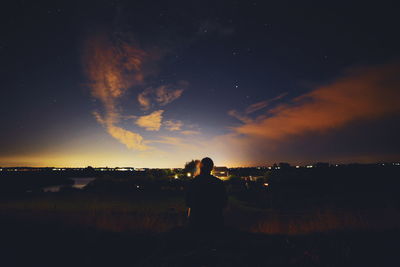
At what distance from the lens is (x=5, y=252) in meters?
6.75

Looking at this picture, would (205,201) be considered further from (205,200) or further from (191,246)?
(191,246)

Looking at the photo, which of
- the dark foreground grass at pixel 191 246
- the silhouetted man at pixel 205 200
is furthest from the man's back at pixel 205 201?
the dark foreground grass at pixel 191 246

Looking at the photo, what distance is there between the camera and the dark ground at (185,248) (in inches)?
116

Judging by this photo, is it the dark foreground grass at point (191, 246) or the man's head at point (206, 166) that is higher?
the man's head at point (206, 166)

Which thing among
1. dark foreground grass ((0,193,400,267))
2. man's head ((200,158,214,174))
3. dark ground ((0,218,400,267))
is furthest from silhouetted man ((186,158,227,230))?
dark ground ((0,218,400,267))

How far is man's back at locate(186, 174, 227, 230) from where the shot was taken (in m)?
3.81

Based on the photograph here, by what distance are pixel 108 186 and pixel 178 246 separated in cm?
3901

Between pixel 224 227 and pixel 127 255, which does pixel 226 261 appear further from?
pixel 127 255

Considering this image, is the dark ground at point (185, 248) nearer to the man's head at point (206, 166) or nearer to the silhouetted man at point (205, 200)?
the silhouetted man at point (205, 200)

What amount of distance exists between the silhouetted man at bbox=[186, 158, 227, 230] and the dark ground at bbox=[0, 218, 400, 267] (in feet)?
1.60

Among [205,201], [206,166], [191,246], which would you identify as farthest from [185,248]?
[206,166]

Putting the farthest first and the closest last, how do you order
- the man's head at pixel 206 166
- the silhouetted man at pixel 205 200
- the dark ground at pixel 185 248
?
the man's head at pixel 206 166
the silhouetted man at pixel 205 200
the dark ground at pixel 185 248

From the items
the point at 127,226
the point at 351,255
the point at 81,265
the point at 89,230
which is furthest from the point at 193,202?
the point at 127,226

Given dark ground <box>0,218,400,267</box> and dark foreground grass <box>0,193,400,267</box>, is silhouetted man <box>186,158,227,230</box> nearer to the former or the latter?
dark foreground grass <box>0,193,400,267</box>
